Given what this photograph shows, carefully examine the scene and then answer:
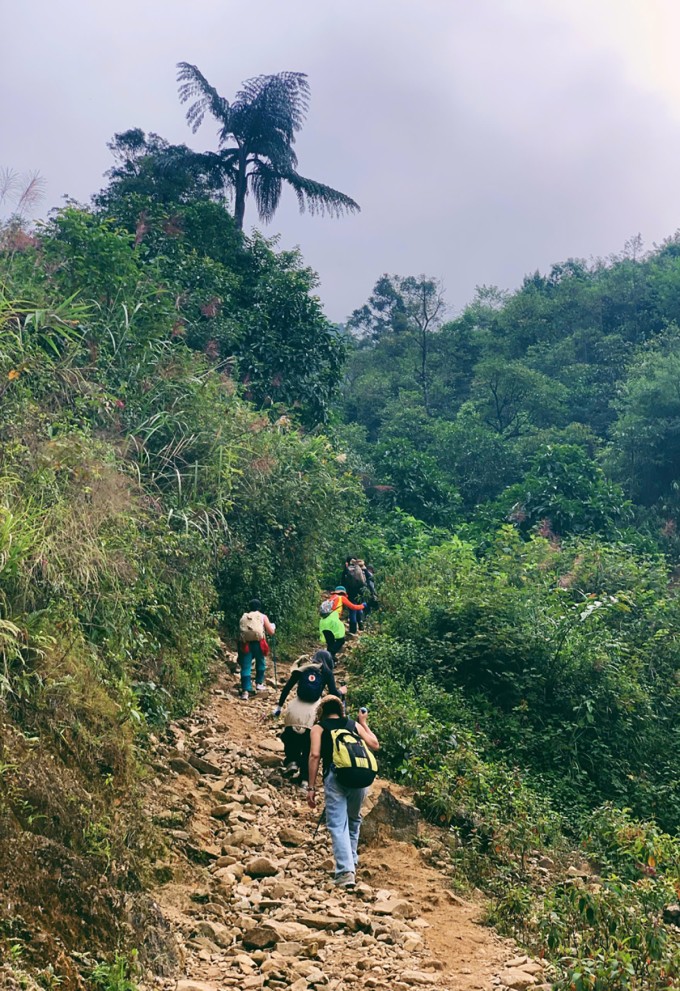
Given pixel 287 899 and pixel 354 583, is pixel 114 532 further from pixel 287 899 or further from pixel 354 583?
pixel 354 583

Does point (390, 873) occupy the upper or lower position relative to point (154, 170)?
lower

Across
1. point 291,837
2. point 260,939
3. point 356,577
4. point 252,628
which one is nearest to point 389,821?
point 291,837

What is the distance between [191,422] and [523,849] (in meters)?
6.71

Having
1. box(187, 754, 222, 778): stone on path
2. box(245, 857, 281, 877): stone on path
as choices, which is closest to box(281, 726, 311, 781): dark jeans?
box(187, 754, 222, 778): stone on path

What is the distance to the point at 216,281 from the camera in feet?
63.6

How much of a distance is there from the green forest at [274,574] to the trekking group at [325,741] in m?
0.56

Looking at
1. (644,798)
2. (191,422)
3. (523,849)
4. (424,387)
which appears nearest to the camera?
(523,849)

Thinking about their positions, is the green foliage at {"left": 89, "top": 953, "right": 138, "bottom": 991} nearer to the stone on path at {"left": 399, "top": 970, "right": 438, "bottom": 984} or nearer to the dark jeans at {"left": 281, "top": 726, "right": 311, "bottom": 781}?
the stone on path at {"left": 399, "top": 970, "right": 438, "bottom": 984}

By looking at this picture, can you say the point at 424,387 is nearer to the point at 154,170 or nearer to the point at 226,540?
the point at 154,170

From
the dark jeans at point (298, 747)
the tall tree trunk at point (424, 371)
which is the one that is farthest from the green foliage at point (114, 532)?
the tall tree trunk at point (424, 371)

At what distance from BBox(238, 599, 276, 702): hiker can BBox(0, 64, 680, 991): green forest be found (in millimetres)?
455

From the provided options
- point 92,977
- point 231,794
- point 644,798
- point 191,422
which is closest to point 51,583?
point 231,794

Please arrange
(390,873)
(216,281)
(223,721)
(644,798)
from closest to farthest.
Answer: (390,873)
(223,721)
(644,798)
(216,281)

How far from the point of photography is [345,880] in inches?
231
